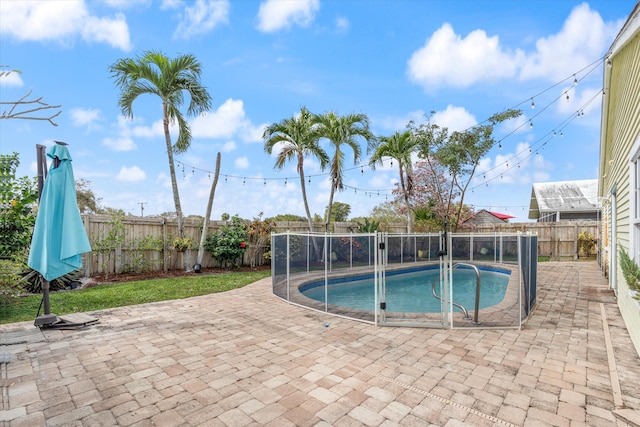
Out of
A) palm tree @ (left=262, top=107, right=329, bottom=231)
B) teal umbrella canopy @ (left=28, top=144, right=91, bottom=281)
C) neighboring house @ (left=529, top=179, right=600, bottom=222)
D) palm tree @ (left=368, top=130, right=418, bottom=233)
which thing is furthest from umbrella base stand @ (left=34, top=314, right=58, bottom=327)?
neighboring house @ (left=529, top=179, right=600, bottom=222)

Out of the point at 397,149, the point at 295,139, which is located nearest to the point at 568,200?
the point at 397,149

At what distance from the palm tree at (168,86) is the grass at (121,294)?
249 centimetres

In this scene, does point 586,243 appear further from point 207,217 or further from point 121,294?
point 121,294

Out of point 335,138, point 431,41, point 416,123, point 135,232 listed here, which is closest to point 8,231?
point 135,232

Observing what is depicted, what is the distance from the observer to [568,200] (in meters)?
19.3

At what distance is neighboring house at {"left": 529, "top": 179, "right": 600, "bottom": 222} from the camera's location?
1862 cm

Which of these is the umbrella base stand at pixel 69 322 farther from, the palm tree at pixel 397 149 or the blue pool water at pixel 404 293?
the palm tree at pixel 397 149

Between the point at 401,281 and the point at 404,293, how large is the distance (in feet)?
1.81

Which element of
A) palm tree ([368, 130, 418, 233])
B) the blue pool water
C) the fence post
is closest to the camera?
the blue pool water

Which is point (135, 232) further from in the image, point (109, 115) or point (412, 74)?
point (412, 74)

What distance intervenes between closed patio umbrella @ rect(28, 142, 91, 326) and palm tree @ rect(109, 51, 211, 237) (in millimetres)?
5909

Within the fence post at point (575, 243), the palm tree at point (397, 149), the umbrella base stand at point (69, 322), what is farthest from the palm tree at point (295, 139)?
the fence post at point (575, 243)

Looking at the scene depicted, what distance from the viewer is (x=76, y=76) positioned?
26.4ft

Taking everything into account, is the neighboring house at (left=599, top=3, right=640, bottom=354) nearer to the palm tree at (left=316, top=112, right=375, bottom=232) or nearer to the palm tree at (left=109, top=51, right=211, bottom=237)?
the palm tree at (left=316, top=112, right=375, bottom=232)
